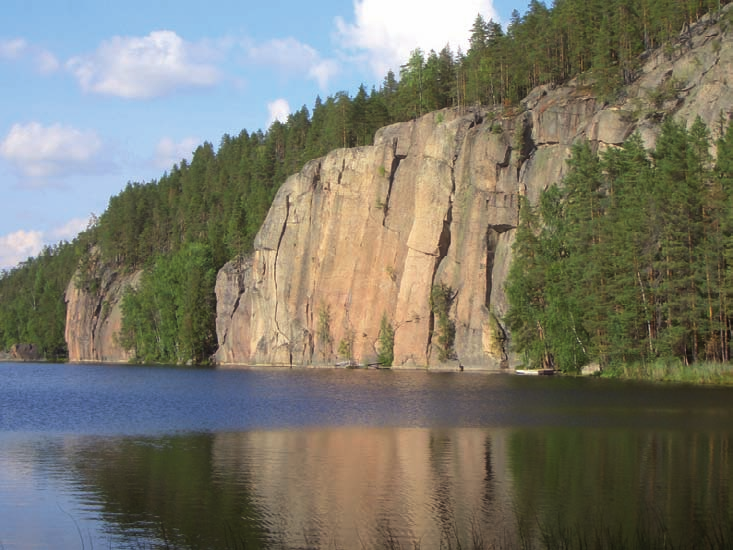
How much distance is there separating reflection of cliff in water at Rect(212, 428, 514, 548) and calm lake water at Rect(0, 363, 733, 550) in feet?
0.24

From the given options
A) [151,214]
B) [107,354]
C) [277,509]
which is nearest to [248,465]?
[277,509]

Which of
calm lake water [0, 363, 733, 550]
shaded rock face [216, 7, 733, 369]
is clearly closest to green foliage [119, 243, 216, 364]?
shaded rock face [216, 7, 733, 369]

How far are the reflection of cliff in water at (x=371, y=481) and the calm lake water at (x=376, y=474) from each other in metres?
0.07

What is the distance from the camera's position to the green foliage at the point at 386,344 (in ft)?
325

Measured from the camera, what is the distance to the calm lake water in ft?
62.5

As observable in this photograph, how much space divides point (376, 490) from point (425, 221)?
75266 millimetres

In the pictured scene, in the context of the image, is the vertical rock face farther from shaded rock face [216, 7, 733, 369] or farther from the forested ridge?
the forested ridge

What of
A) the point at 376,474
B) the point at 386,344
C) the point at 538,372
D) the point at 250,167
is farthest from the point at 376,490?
the point at 250,167

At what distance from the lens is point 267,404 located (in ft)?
170

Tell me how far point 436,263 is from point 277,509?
76.2 m

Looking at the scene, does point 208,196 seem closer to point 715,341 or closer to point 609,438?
point 715,341

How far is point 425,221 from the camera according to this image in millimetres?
98062

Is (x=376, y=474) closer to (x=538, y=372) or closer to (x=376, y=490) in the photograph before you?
(x=376, y=490)

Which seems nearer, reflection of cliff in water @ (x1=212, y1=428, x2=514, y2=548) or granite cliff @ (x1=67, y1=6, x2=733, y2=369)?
reflection of cliff in water @ (x1=212, y1=428, x2=514, y2=548)
